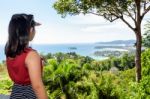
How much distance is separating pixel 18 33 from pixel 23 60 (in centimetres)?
23

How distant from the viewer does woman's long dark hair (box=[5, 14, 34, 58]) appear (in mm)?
3723

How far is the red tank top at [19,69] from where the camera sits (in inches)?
146

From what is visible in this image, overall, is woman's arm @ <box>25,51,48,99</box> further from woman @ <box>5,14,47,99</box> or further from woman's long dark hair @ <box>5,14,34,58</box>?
woman's long dark hair @ <box>5,14,34,58</box>

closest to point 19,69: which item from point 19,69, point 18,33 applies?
point 19,69

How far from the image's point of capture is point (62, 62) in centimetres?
1964

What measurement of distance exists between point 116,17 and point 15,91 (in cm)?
1900

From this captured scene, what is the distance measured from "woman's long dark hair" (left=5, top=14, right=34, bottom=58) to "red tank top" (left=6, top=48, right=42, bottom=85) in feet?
0.14

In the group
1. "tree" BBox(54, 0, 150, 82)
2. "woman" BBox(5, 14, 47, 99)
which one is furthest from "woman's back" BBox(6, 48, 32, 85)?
"tree" BBox(54, 0, 150, 82)

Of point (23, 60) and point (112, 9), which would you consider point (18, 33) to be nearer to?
point (23, 60)

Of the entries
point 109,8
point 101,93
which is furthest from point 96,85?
point 109,8

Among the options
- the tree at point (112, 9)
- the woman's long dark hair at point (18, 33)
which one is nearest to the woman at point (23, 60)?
the woman's long dark hair at point (18, 33)

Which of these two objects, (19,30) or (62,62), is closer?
(19,30)

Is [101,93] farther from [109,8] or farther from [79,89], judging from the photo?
[109,8]

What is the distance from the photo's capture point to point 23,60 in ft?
12.2
